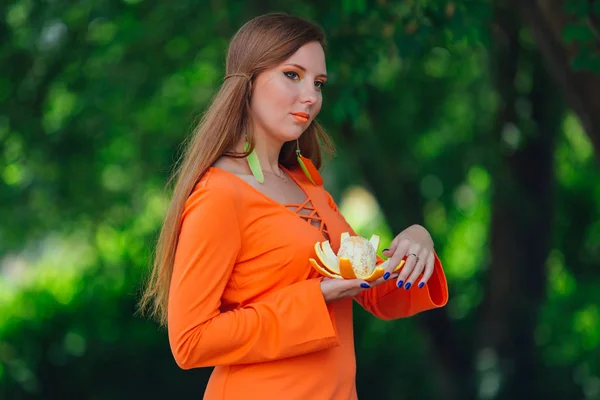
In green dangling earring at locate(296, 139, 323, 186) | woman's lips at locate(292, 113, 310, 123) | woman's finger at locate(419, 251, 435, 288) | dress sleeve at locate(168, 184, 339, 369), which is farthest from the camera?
green dangling earring at locate(296, 139, 323, 186)

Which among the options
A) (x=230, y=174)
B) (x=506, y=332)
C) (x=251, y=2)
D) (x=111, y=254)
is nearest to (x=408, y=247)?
(x=230, y=174)

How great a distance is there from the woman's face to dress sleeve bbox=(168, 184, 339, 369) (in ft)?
0.88

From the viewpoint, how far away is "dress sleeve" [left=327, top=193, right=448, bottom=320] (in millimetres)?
2410

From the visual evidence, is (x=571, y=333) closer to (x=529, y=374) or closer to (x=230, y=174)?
(x=529, y=374)

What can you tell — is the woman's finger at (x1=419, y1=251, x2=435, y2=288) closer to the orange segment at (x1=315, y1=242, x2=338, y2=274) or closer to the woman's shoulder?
the orange segment at (x1=315, y1=242, x2=338, y2=274)

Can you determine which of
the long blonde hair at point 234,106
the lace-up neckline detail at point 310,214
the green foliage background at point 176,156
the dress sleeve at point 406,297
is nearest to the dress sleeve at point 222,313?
the long blonde hair at point 234,106

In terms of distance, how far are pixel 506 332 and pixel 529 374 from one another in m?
0.40

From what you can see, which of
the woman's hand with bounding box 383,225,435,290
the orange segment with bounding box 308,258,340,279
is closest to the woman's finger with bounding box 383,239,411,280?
the woman's hand with bounding box 383,225,435,290

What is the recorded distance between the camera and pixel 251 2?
4.64 metres

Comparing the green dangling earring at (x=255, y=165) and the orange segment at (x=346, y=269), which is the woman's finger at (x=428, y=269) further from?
the green dangling earring at (x=255, y=165)

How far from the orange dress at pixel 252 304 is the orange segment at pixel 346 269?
0.07 m

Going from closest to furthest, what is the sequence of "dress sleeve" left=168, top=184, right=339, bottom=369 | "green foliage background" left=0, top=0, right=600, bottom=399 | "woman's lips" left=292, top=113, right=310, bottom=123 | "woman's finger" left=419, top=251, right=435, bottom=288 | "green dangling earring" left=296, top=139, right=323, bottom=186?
1. "dress sleeve" left=168, top=184, right=339, bottom=369
2. "woman's finger" left=419, top=251, right=435, bottom=288
3. "woman's lips" left=292, top=113, right=310, bottom=123
4. "green dangling earring" left=296, top=139, right=323, bottom=186
5. "green foliage background" left=0, top=0, right=600, bottom=399

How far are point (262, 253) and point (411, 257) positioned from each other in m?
0.36

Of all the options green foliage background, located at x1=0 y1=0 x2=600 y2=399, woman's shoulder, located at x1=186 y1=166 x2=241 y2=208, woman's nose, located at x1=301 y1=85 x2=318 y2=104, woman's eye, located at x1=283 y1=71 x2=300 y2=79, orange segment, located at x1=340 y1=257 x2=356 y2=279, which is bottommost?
green foliage background, located at x1=0 y1=0 x2=600 y2=399
